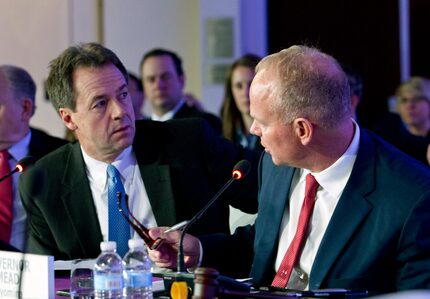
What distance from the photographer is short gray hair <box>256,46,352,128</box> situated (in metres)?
2.77

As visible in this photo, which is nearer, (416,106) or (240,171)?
(240,171)

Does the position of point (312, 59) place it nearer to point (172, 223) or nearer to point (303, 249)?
point (303, 249)

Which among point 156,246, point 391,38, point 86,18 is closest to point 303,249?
point 156,246

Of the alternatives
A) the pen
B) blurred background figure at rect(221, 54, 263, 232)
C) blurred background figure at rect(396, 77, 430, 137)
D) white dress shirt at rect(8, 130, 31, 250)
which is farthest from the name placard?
blurred background figure at rect(396, 77, 430, 137)

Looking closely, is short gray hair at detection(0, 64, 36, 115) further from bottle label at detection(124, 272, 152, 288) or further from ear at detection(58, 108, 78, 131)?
bottle label at detection(124, 272, 152, 288)

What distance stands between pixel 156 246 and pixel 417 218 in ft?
2.56

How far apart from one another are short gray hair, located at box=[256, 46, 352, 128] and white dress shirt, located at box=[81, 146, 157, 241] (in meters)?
1.08

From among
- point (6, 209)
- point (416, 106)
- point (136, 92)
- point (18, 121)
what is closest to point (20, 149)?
point (18, 121)

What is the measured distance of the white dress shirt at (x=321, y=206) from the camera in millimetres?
2854

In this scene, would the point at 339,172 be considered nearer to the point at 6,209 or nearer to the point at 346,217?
the point at 346,217

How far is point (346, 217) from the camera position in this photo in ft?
9.08

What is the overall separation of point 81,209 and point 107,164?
207mm

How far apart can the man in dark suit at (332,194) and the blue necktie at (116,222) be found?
2.11ft

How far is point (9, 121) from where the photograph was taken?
4531 mm
